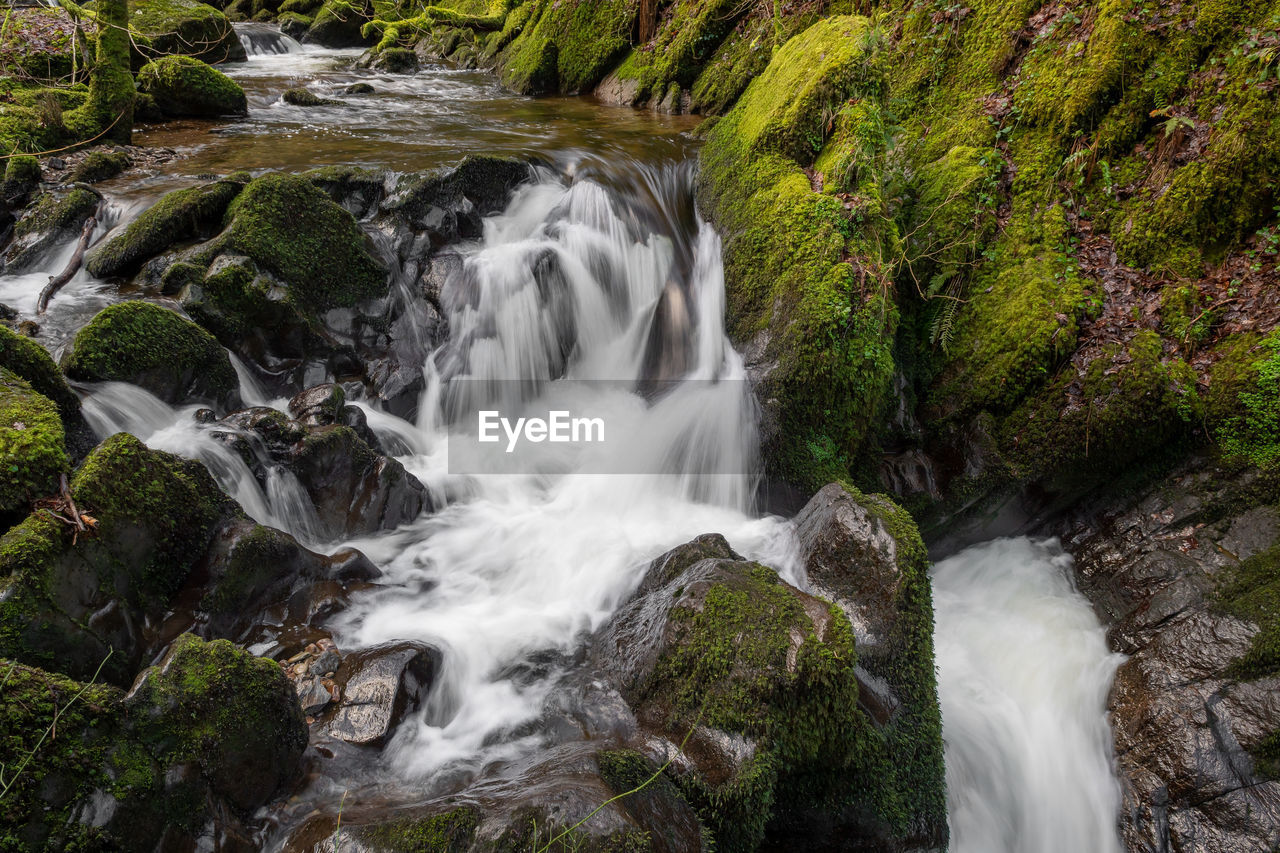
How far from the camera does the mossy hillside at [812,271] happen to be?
5.17 m

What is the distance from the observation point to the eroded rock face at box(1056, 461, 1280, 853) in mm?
3570

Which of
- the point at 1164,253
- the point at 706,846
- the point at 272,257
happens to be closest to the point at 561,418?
the point at 272,257

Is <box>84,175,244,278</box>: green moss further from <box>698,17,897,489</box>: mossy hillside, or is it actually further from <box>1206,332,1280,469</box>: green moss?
<box>1206,332,1280,469</box>: green moss

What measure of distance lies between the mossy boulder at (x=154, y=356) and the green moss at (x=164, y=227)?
53.1 inches

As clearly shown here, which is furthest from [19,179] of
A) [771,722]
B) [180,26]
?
[771,722]

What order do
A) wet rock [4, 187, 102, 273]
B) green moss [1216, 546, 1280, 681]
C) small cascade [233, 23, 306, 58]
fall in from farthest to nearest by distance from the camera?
small cascade [233, 23, 306, 58] → wet rock [4, 187, 102, 273] → green moss [1216, 546, 1280, 681]

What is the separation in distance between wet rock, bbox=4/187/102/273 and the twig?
0.44ft

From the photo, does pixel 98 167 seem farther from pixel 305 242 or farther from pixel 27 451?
pixel 27 451

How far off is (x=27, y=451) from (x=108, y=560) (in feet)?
2.07

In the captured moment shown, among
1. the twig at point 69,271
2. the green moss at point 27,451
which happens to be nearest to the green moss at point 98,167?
the twig at point 69,271

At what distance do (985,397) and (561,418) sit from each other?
396 cm

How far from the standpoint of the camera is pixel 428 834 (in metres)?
2.29

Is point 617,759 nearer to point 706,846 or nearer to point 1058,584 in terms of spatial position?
point 706,846

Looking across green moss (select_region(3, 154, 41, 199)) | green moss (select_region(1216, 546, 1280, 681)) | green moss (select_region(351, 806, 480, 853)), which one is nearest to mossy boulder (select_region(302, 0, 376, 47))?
green moss (select_region(3, 154, 41, 199))
